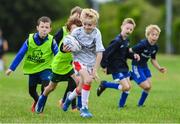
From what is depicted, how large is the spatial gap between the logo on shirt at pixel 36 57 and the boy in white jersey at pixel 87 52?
136 cm

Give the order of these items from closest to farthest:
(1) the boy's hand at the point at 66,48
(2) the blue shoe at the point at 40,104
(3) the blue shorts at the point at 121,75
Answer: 1. (1) the boy's hand at the point at 66,48
2. (2) the blue shoe at the point at 40,104
3. (3) the blue shorts at the point at 121,75

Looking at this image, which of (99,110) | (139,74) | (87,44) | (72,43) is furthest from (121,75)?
(72,43)

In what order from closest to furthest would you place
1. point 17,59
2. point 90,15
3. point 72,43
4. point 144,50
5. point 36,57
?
point 90,15 < point 72,43 < point 17,59 < point 36,57 < point 144,50

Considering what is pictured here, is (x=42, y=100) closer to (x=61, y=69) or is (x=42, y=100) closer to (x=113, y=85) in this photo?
(x=61, y=69)

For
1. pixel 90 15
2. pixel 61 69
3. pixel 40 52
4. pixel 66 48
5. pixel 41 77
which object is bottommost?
pixel 41 77

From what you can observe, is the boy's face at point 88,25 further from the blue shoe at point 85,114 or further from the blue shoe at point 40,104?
the blue shoe at point 40,104

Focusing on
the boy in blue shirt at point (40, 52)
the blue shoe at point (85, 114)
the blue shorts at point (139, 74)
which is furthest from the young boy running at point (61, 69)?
the blue shorts at point (139, 74)

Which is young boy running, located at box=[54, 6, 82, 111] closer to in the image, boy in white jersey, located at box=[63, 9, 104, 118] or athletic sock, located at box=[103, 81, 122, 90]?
boy in white jersey, located at box=[63, 9, 104, 118]

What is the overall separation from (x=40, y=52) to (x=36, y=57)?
15cm

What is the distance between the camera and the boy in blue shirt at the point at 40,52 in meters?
13.3

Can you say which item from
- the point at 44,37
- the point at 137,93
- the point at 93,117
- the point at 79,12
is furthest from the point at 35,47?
the point at 137,93

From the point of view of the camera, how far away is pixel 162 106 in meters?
14.9

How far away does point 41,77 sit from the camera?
1387cm

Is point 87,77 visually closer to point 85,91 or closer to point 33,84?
point 85,91
